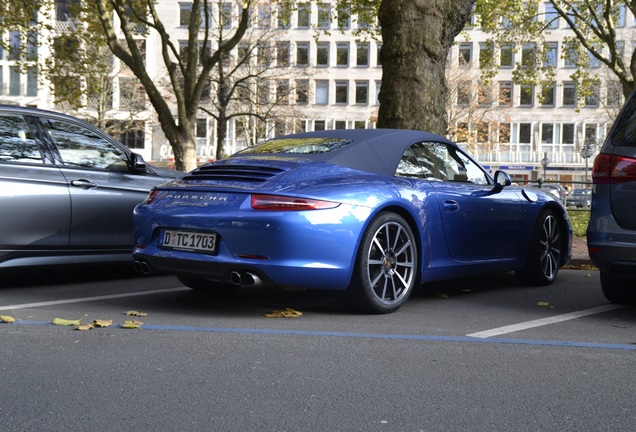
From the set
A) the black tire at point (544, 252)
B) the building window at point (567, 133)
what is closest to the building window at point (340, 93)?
the building window at point (567, 133)


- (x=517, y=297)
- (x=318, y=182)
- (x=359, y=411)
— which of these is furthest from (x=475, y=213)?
(x=359, y=411)

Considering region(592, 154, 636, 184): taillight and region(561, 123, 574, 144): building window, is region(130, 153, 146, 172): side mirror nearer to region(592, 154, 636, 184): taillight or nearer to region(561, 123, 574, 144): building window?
region(592, 154, 636, 184): taillight

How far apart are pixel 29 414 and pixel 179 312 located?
2.78m

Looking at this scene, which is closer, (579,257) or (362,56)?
(579,257)

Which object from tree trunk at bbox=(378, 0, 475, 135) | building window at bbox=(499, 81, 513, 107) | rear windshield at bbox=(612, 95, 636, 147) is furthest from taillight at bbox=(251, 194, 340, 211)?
building window at bbox=(499, 81, 513, 107)

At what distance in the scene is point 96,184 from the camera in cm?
808

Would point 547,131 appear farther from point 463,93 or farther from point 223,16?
point 223,16

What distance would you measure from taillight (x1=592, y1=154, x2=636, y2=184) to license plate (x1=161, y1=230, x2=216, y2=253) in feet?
9.31

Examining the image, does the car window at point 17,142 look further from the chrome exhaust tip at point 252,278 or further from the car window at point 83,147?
the chrome exhaust tip at point 252,278

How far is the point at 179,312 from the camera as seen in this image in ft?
21.1

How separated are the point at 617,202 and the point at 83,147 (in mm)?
4733

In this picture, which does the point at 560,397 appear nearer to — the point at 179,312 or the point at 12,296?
the point at 179,312

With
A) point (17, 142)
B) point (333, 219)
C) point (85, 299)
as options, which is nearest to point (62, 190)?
point (17, 142)

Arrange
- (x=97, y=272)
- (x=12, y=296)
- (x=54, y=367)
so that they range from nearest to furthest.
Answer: (x=54, y=367) < (x=12, y=296) < (x=97, y=272)
